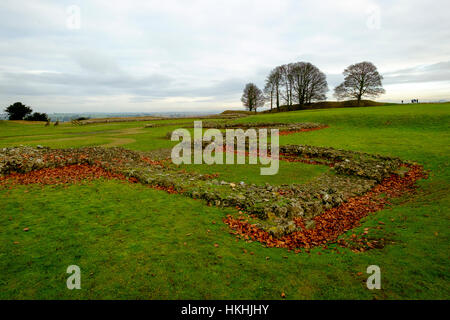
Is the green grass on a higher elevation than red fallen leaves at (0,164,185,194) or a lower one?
lower

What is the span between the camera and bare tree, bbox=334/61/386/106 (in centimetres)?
6469

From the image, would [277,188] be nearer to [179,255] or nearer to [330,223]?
[330,223]

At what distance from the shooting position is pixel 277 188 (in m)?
11.1

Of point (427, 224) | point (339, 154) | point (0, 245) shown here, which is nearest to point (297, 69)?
point (339, 154)

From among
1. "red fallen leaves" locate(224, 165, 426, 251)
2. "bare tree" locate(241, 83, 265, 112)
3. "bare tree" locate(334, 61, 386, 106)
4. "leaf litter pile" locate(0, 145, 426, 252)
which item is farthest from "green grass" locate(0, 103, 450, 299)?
"bare tree" locate(241, 83, 265, 112)

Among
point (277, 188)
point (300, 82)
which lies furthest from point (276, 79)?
point (277, 188)

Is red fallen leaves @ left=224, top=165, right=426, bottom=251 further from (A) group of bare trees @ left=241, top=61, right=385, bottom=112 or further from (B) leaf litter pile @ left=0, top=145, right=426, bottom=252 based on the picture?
(A) group of bare trees @ left=241, top=61, right=385, bottom=112

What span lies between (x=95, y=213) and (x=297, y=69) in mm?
80250

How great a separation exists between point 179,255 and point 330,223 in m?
5.91

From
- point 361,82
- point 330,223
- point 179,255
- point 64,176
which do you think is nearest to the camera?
point 179,255

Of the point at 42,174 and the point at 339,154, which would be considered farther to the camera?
the point at 339,154

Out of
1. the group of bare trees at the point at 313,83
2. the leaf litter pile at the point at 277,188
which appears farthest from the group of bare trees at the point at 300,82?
the leaf litter pile at the point at 277,188

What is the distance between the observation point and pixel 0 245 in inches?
242
